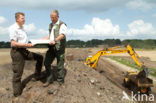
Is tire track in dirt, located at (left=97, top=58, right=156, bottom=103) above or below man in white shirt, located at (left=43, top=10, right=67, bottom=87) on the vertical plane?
below

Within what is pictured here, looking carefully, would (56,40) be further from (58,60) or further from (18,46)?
(18,46)

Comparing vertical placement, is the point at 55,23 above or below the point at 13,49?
above

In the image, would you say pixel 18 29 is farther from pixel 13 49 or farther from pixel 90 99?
pixel 90 99

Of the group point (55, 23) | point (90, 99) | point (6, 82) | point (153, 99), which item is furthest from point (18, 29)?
point (153, 99)

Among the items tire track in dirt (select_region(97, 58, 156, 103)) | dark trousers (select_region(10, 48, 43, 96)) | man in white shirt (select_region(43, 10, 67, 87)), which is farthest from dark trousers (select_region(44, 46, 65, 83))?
tire track in dirt (select_region(97, 58, 156, 103))

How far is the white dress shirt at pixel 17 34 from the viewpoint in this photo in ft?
13.3

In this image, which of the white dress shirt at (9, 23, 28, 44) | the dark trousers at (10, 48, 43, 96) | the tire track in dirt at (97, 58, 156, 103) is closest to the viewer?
the white dress shirt at (9, 23, 28, 44)

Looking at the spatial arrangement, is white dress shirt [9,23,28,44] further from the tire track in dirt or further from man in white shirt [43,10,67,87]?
the tire track in dirt

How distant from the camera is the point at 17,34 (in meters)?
4.15

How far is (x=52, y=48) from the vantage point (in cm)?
492

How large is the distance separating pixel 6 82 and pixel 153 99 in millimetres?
7833

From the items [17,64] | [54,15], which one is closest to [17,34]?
[17,64]

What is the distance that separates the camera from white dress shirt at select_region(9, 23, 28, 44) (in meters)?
4.04

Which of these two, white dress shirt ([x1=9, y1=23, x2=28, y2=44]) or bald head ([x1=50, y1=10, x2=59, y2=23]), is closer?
white dress shirt ([x1=9, y1=23, x2=28, y2=44])
